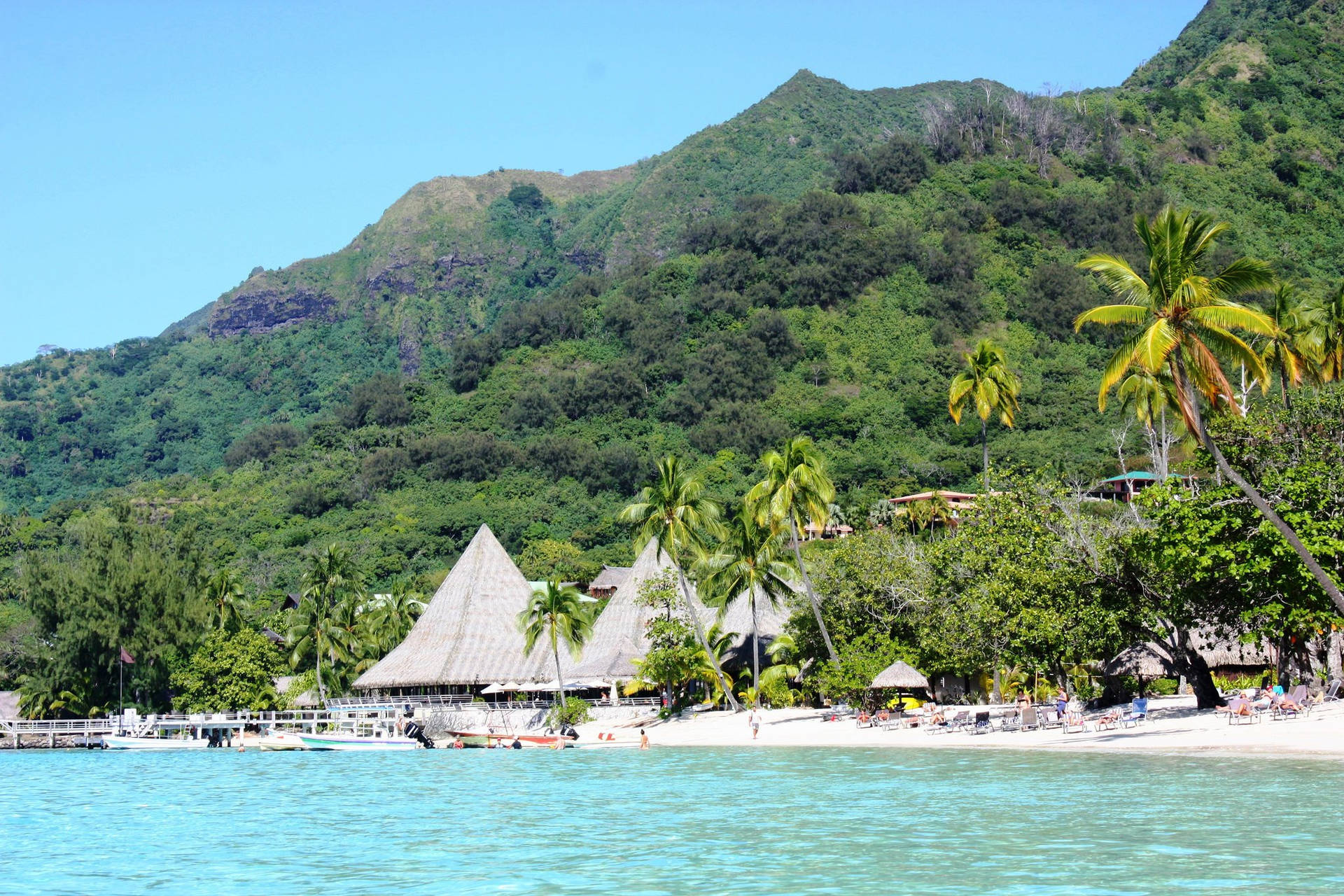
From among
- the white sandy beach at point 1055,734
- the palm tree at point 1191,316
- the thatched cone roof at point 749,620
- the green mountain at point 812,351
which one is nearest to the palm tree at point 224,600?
the green mountain at point 812,351

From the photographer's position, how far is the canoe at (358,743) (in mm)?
46969

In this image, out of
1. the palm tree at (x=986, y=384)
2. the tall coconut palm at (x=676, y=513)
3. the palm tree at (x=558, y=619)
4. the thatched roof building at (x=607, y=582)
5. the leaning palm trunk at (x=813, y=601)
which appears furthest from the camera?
the thatched roof building at (x=607, y=582)

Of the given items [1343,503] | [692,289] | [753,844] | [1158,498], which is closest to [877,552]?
[1158,498]

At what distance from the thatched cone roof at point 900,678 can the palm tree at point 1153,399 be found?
8506mm

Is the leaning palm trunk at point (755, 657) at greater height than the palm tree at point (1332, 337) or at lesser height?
lesser

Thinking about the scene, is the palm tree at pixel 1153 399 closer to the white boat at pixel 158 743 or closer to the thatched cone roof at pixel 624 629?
the thatched cone roof at pixel 624 629

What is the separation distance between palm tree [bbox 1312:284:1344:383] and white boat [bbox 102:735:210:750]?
135 feet

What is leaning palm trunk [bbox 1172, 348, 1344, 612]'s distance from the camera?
85.5 feet

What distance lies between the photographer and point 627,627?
5097 centimetres

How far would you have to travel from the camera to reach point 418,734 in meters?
47.0

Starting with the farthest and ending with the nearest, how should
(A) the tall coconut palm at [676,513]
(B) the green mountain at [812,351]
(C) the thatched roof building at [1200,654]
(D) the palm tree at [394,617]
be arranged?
(B) the green mountain at [812,351], (D) the palm tree at [394,617], (A) the tall coconut palm at [676,513], (C) the thatched roof building at [1200,654]

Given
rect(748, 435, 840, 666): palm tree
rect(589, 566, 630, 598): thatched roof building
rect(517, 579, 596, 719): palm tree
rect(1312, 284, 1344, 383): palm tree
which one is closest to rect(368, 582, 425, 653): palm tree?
rect(589, 566, 630, 598): thatched roof building

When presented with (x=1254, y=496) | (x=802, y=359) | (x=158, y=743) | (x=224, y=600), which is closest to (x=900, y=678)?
(x=1254, y=496)

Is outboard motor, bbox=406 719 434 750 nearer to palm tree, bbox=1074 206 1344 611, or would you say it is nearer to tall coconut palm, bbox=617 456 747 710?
tall coconut palm, bbox=617 456 747 710
